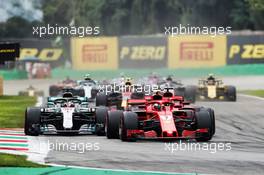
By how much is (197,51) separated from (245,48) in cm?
350

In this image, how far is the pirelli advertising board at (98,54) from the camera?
6081cm

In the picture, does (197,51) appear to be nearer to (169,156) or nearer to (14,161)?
(169,156)

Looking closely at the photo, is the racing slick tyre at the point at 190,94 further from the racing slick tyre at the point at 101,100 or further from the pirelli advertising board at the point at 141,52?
the pirelli advertising board at the point at 141,52

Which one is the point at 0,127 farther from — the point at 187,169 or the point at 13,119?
the point at 187,169

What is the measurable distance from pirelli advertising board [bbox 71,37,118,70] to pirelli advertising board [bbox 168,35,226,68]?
166 inches

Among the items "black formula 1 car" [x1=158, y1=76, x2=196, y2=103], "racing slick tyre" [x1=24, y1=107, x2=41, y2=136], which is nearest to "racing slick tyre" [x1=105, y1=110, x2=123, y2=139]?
"racing slick tyre" [x1=24, y1=107, x2=41, y2=136]

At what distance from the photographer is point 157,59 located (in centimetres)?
6147

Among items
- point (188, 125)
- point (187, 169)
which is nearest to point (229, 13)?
point (188, 125)

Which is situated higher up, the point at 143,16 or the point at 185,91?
the point at 143,16

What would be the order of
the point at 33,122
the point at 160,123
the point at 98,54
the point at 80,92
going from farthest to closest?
the point at 98,54 → the point at 80,92 → the point at 33,122 → the point at 160,123

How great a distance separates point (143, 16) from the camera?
71875mm

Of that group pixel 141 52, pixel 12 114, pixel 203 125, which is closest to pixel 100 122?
pixel 203 125

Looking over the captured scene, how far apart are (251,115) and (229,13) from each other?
A: 48.7 metres

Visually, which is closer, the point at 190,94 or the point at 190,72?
the point at 190,94
